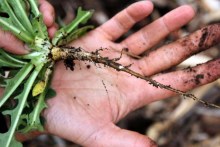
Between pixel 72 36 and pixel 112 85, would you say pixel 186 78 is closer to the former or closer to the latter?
pixel 112 85

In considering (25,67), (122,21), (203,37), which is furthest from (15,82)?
(203,37)

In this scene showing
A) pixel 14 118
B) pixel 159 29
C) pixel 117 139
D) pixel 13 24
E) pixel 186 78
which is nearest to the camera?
pixel 117 139

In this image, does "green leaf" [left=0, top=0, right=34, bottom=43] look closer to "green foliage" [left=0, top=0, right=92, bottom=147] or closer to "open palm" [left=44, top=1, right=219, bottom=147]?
"green foliage" [left=0, top=0, right=92, bottom=147]

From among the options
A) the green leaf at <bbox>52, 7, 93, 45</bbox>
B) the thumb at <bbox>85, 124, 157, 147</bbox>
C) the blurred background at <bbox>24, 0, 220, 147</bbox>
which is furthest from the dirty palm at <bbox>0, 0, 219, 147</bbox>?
the blurred background at <bbox>24, 0, 220, 147</bbox>

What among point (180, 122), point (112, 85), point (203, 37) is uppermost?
point (203, 37)

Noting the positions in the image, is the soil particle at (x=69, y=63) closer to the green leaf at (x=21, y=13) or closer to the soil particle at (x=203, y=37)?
the green leaf at (x=21, y=13)

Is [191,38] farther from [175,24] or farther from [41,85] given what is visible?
[41,85]

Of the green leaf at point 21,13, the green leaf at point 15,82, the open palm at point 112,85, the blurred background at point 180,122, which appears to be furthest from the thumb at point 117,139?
the blurred background at point 180,122
